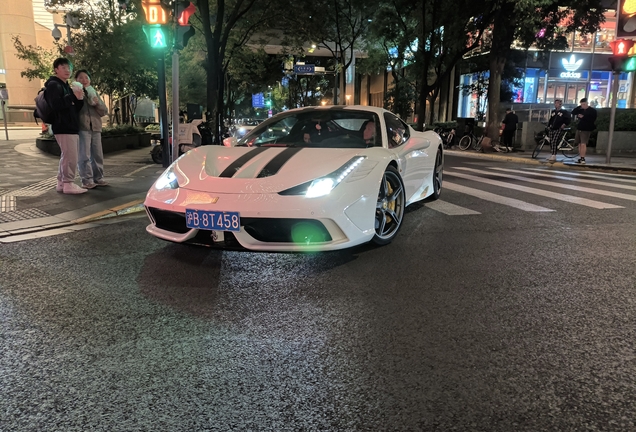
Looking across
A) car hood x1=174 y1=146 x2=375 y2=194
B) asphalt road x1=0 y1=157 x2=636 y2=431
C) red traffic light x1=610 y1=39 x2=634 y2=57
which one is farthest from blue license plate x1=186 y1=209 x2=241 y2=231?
red traffic light x1=610 y1=39 x2=634 y2=57

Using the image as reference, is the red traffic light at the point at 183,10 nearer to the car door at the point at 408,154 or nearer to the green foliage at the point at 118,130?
the car door at the point at 408,154

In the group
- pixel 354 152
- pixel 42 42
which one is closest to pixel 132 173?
pixel 354 152

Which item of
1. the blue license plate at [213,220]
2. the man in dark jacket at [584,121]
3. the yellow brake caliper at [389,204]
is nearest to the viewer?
the blue license plate at [213,220]

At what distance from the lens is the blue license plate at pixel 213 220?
3.55 m

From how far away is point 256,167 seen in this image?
13.5ft

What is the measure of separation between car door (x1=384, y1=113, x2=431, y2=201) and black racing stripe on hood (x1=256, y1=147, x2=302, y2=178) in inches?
47.0

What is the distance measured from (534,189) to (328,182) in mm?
6258

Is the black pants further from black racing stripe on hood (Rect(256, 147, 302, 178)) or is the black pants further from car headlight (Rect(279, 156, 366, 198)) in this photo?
car headlight (Rect(279, 156, 366, 198))

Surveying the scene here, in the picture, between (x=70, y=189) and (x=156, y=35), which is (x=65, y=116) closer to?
(x=70, y=189)

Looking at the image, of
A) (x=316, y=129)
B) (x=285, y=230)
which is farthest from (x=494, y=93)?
(x=285, y=230)

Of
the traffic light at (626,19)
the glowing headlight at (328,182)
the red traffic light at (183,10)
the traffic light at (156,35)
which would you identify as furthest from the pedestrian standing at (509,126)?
the glowing headlight at (328,182)

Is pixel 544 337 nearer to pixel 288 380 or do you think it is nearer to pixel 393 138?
pixel 288 380

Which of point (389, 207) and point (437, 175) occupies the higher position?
point (437, 175)

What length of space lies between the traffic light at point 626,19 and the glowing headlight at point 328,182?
11.1 metres
